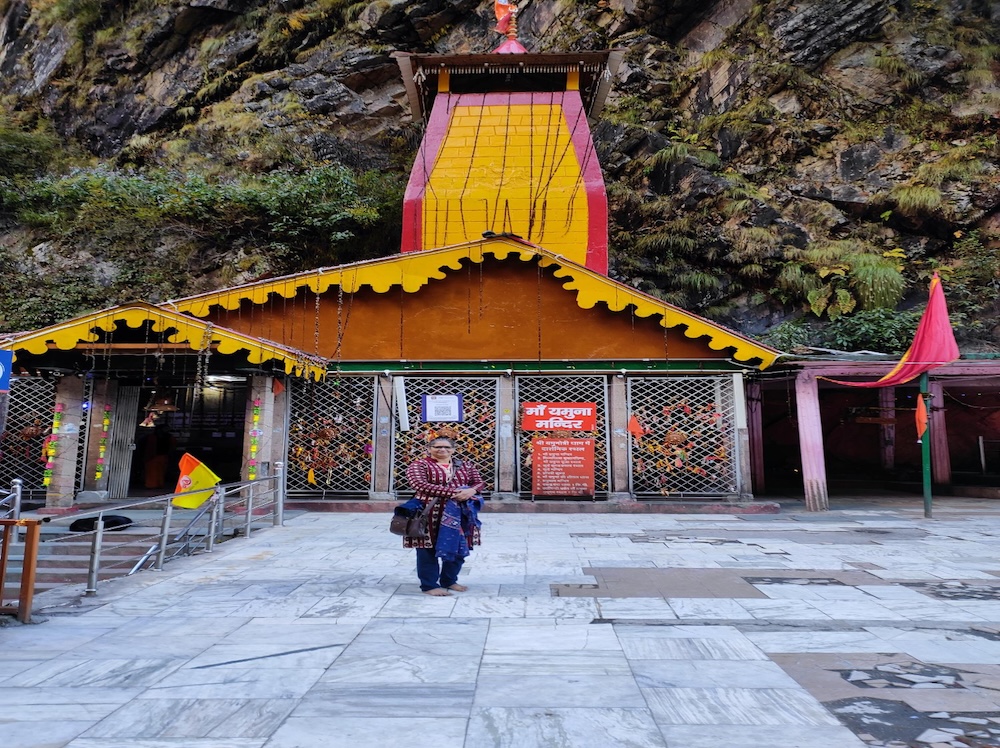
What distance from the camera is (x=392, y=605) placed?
200 inches

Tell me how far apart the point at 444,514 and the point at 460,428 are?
6.74 metres

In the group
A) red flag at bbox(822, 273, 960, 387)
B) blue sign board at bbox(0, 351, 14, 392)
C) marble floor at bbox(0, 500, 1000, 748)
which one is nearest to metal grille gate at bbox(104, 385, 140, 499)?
marble floor at bbox(0, 500, 1000, 748)

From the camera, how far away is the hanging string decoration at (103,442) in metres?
11.2

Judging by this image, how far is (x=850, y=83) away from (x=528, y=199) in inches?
620

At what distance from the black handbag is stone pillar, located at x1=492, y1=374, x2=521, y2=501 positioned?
6.54 meters

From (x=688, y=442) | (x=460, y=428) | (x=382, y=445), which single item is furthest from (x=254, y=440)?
(x=688, y=442)

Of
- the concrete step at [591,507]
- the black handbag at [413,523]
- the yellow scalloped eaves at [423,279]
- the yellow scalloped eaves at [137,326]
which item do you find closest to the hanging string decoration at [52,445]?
the yellow scalloped eaves at [137,326]

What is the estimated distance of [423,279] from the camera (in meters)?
12.3

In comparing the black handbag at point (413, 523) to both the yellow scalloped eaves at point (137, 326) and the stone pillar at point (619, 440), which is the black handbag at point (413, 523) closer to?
the yellow scalloped eaves at point (137, 326)

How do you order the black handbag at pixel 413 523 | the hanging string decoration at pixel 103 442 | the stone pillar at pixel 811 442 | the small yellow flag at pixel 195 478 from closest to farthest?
1. the black handbag at pixel 413 523
2. the small yellow flag at pixel 195 478
3. the hanging string decoration at pixel 103 442
4. the stone pillar at pixel 811 442

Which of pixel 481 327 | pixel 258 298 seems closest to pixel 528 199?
pixel 481 327

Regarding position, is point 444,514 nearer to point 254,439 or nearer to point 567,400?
point 254,439

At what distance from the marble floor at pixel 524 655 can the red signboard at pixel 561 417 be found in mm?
4884

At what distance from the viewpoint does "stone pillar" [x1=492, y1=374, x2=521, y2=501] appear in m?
11.9
